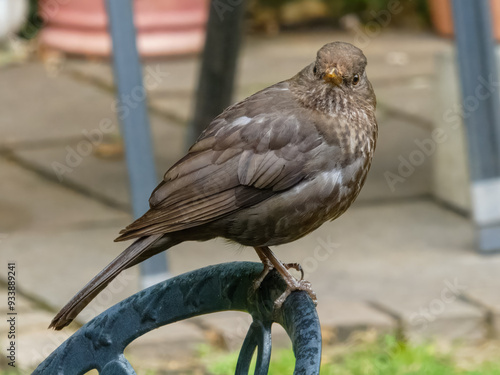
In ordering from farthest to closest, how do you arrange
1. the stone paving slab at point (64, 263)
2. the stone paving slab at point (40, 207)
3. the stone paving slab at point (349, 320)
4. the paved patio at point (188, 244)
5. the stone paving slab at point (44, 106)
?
the stone paving slab at point (44, 106)
the stone paving slab at point (40, 207)
the stone paving slab at point (64, 263)
the paved patio at point (188, 244)
the stone paving slab at point (349, 320)

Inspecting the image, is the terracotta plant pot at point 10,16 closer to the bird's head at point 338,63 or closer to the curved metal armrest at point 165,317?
the bird's head at point 338,63

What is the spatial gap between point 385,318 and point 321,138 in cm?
196

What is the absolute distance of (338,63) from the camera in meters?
2.75

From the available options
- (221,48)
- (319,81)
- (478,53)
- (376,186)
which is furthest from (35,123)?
(319,81)

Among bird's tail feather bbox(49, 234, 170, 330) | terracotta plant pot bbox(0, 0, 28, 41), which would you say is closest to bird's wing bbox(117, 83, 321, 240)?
bird's tail feather bbox(49, 234, 170, 330)

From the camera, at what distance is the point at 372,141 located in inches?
110

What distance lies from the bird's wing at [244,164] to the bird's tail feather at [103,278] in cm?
12

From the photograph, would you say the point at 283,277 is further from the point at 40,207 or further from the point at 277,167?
the point at 40,207

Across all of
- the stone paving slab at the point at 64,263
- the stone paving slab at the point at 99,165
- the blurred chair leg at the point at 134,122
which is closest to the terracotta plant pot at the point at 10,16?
the stone paving slab at the point at 99,165

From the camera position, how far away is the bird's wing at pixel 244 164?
2.72m

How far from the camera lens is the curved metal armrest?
224 centimetres

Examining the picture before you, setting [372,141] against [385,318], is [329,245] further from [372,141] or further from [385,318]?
[372,141]

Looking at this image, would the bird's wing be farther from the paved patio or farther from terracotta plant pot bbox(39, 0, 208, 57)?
terracotta plant pot bbox(39, 0, 208, 57)

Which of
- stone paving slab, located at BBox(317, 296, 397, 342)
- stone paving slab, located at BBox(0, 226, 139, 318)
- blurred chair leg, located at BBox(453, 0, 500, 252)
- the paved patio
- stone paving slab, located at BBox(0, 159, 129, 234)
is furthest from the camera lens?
stone paving slab, located at BBox(0, 159, 129, 234)
